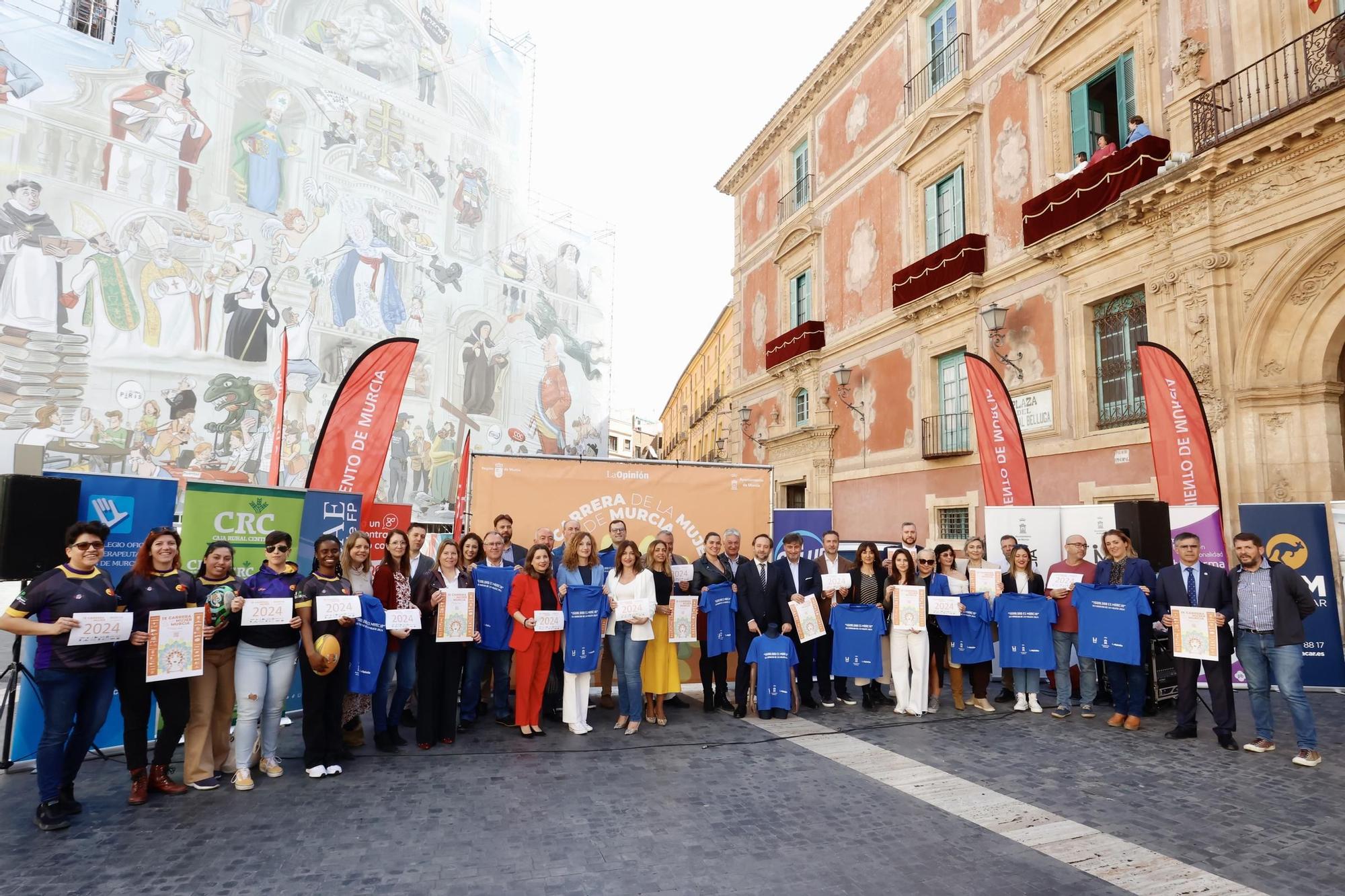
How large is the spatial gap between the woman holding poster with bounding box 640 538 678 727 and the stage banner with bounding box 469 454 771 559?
192 cm

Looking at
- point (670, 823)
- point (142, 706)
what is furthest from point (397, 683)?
point (670, 823)

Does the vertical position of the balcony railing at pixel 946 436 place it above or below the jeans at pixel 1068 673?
above

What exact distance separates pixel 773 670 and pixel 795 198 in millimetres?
19314

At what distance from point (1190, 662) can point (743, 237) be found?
22.9 m

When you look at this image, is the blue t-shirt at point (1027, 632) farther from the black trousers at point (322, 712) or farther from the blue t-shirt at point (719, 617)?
the black trousers at point (322, 712)

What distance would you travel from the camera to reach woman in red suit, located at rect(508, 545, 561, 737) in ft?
22.0

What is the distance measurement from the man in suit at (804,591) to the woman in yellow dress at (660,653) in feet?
4.22

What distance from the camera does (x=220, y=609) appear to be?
512cm

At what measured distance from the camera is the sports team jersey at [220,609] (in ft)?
16.8

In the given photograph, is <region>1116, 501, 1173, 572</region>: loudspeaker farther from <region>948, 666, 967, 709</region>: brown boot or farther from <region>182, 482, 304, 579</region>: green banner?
<region>182, 482, 304, 579</region>: green banner

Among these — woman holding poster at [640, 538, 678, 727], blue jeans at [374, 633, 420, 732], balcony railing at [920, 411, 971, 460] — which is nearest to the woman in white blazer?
woman holding poster at [640, 538, 678, 727]

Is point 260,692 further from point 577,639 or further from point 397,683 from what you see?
point 577,639

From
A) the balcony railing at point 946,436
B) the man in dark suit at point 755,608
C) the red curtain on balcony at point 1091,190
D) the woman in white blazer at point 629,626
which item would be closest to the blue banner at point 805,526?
Answer: the man in dark suit at point 755,608

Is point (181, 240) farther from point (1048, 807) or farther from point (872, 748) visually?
point (1048, 807)
